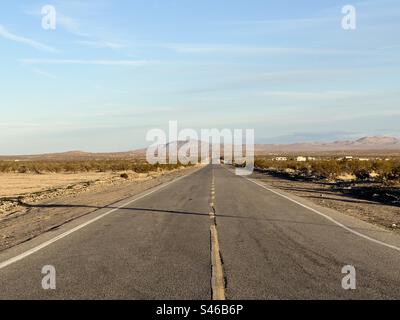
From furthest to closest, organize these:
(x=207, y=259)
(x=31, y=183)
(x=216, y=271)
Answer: (x=31, y=183), (x=207, y=259), (x=216, y=271)

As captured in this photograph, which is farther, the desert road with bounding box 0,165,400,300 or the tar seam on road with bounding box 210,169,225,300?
the desert road with bounding box 0,165,400,300

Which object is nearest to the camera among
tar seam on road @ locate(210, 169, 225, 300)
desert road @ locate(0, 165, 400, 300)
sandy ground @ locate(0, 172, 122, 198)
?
tar seam on road @ locate(210, 169, 225, 300)

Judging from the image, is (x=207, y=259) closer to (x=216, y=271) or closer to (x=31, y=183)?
(x=216, y=271)

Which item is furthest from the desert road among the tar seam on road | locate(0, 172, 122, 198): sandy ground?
locate(0, 172, 122, 198): sandy ground

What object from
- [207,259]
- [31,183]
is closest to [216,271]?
[207,259]

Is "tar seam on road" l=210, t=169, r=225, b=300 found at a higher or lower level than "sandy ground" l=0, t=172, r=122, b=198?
higher

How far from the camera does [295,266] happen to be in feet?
28.0

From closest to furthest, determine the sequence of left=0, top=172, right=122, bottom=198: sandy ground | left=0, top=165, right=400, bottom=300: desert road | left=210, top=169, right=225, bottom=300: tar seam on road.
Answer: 1. left=210, top=169, right=225, bottom=300: tar seam on road
2. left=0, top=165, right=400, bottom=300: desert road
3. left=0, top=172, right=122, bottom=198: sandy ground

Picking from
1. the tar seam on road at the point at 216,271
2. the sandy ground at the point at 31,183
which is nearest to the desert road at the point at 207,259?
the tar seam on road at the point at 216,271

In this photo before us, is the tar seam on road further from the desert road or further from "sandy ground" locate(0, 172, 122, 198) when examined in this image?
"sandy ground" locate(0, 172, 122, 198)

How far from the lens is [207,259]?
9.16 metres

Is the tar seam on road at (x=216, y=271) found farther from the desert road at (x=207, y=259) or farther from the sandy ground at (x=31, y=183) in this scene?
the sandy ground at (x=31, y=183)

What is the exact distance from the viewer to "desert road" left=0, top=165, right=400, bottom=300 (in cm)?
699
